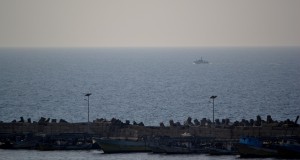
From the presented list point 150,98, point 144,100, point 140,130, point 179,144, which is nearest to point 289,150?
point 179,144

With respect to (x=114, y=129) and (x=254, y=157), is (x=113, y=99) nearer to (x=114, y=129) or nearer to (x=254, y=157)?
(x=114, y=129)

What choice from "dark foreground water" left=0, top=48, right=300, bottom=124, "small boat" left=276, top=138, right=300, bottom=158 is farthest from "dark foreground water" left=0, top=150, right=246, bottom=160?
"dark foreground water" left=0, top=48, right=300, bottom=124

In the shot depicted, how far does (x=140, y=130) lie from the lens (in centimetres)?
8919

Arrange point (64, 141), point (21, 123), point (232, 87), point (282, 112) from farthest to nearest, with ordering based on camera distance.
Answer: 1. point (232, 87)
2. point (282, 112)
3. point (21, 123)
4. point (64, 141)

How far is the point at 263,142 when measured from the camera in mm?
81750

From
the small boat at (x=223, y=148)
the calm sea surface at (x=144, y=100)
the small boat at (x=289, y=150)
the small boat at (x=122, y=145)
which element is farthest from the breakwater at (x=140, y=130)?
the small boat at (x=289, y=150)

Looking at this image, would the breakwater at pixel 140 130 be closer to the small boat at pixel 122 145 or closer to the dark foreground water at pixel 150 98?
the small boat at pixel 122 145

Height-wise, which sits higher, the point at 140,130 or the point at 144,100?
the point at 144,100

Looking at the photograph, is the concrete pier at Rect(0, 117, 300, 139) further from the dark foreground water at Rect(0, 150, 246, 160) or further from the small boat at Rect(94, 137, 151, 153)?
the dark foreground water at Rect(0, 150, 246, 160)

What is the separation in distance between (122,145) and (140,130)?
5787mm

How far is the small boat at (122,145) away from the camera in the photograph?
3273 inches

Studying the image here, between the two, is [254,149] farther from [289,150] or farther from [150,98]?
[150,98]

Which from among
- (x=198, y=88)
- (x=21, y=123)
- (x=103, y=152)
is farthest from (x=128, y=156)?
(x=198, y=88)

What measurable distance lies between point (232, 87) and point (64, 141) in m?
83.2
